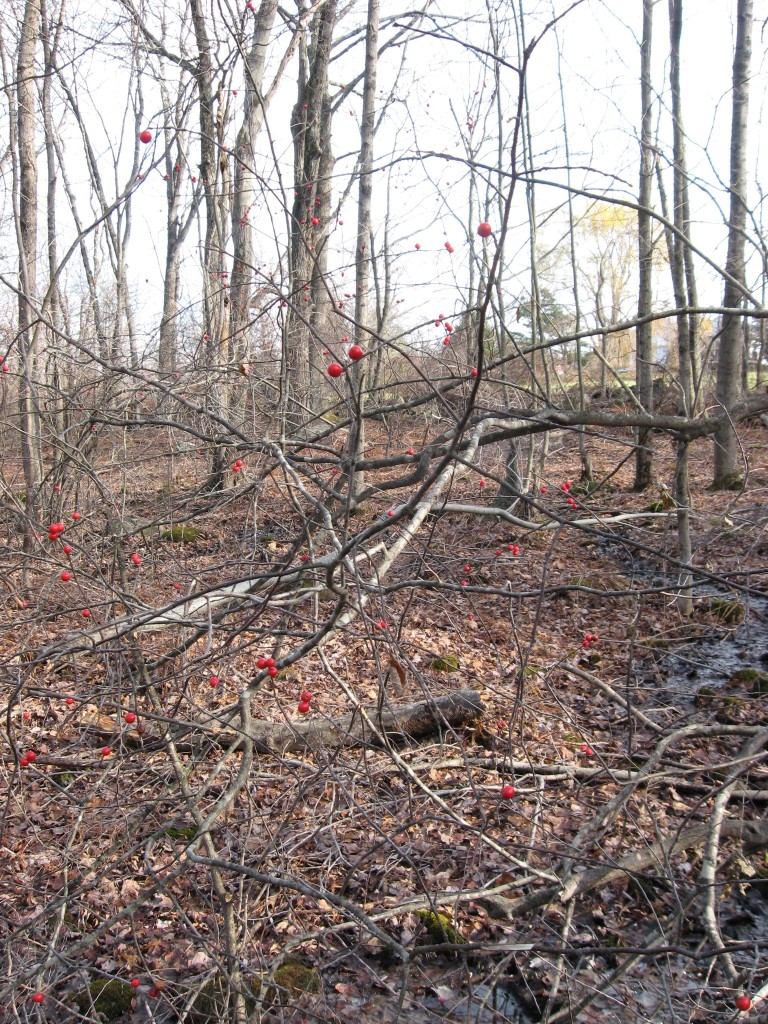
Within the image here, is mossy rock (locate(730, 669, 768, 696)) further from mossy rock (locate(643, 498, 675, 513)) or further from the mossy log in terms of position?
mossy rock (locate(643, 498, 675, 513))

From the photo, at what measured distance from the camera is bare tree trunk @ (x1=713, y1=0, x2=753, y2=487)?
7.21 metres

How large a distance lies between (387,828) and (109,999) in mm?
1392

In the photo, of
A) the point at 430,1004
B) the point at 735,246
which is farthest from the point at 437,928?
the point at 735,246

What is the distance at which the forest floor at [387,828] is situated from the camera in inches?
107

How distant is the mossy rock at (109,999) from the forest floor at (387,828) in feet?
0.10

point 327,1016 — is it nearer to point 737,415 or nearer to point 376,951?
point 376,951

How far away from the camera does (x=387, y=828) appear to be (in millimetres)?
3801

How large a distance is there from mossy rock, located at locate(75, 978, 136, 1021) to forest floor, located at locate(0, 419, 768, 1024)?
0.03 m

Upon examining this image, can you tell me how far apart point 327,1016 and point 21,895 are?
1555 millimetres

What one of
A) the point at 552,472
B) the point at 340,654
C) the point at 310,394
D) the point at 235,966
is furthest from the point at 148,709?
the point at 552,472

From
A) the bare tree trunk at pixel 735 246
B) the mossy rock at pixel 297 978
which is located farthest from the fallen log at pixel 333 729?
the bare tree trunk at pixel 735 246

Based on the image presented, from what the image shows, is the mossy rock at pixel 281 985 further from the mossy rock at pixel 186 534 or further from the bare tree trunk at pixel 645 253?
the bare tree trunk at pixel 645 253

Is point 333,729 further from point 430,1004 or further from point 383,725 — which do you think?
point 430,1004

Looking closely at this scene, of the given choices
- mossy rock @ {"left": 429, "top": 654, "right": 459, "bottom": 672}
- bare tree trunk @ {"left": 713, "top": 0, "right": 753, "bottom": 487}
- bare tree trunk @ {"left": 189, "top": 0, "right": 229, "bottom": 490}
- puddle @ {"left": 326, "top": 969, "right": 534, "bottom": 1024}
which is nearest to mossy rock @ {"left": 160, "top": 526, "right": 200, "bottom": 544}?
bare tree trunk @ {"left": 189, "top": 0, "right": 229, "bottom": 490}
